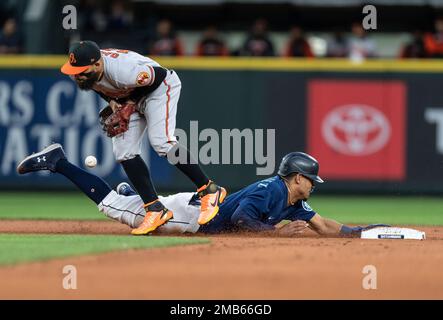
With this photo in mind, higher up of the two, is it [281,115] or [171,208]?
[281,115]

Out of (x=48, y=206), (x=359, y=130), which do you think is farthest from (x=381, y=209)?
(x=48, y=206)

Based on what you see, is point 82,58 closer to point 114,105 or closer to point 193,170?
point 114,105

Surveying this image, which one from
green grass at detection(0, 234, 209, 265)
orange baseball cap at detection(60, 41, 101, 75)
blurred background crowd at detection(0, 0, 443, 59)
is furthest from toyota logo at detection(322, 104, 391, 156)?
orange baseball cap at detection(60, 41, 101, 75)

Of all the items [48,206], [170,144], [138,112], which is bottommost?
[48,206]

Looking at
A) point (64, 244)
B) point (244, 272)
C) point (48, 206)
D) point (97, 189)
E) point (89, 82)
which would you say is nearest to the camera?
point (244, 272)

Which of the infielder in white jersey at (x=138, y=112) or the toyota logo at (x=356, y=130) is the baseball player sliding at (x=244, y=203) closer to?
the infielder in white jersey at (x=138, y=112)

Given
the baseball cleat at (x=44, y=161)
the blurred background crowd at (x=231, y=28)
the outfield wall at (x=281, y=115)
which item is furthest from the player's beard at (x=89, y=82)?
the blurred background crowd at (x=231, y=28)
